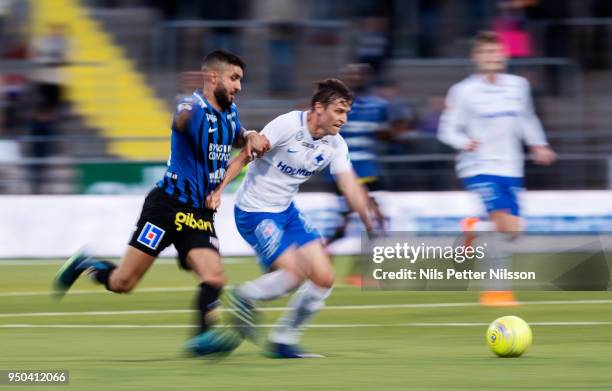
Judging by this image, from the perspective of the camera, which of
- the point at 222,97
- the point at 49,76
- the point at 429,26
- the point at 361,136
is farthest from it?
the point at 429,26

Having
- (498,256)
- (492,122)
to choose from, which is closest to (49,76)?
(492,122)

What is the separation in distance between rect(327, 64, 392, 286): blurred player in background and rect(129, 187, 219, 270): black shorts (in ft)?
19.3

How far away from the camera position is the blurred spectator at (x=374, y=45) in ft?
65.1

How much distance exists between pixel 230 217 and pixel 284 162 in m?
8.84

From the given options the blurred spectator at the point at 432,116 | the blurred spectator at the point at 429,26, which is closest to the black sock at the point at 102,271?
the blurred spectator at the point at 432,116

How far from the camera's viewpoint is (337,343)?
31.7 ft

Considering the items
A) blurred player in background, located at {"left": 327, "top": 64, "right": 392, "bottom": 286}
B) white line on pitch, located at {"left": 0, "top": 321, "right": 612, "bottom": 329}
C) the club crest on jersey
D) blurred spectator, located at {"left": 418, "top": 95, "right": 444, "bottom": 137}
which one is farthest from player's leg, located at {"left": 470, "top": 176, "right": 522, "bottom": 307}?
blurred spectator, located at {"left": 418, "top": 95, "right": 444, "bottom": 137}

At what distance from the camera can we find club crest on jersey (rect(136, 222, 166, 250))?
8797 mm

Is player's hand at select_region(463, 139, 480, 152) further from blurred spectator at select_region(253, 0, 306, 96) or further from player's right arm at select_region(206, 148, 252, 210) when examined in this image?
blurred spectator at select_region(253, 0, 306, 96)

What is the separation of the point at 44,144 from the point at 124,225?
2117 millimetres

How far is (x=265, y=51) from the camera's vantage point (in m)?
20.9

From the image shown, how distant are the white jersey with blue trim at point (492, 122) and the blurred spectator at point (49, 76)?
8931 mm

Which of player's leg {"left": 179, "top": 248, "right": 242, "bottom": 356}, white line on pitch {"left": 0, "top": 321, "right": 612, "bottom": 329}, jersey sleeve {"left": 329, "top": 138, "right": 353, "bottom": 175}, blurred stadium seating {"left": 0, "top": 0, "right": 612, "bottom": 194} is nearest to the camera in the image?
player's leg {"left": 179, "top": 248, "right": 242, "bottom": 356}

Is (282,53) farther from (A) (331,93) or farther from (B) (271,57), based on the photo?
(A) (331,93)
